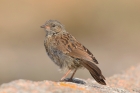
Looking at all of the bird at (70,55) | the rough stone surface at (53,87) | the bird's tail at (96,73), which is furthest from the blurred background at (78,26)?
the bird's tail at (96,73)

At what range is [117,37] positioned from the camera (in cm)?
2734

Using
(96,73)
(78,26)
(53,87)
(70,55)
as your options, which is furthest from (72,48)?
(78,26)

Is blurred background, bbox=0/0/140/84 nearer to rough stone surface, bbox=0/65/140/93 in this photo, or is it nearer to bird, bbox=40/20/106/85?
bird, bbox=40/20/106/85

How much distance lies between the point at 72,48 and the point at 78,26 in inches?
691

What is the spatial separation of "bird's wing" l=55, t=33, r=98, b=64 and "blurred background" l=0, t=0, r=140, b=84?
13.6 meters

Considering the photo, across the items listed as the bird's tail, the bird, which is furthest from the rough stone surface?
the bird

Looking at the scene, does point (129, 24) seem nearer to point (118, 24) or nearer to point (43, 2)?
point (118, 24)

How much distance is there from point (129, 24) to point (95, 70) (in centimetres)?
1879

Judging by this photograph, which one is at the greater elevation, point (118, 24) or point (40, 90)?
point (118, 24)

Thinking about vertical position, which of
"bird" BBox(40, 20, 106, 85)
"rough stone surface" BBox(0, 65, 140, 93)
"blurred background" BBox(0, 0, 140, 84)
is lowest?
"rough stone surface" BBox(0, 65, 140, 93)

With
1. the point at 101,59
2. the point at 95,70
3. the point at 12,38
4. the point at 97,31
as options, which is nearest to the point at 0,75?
the point at 101,59

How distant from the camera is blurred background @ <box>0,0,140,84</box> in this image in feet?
82.0

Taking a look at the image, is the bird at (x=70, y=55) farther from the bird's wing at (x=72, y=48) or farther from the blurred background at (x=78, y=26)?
the blurred background at (x=78, y=26)

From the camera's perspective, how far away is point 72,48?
367 inches
